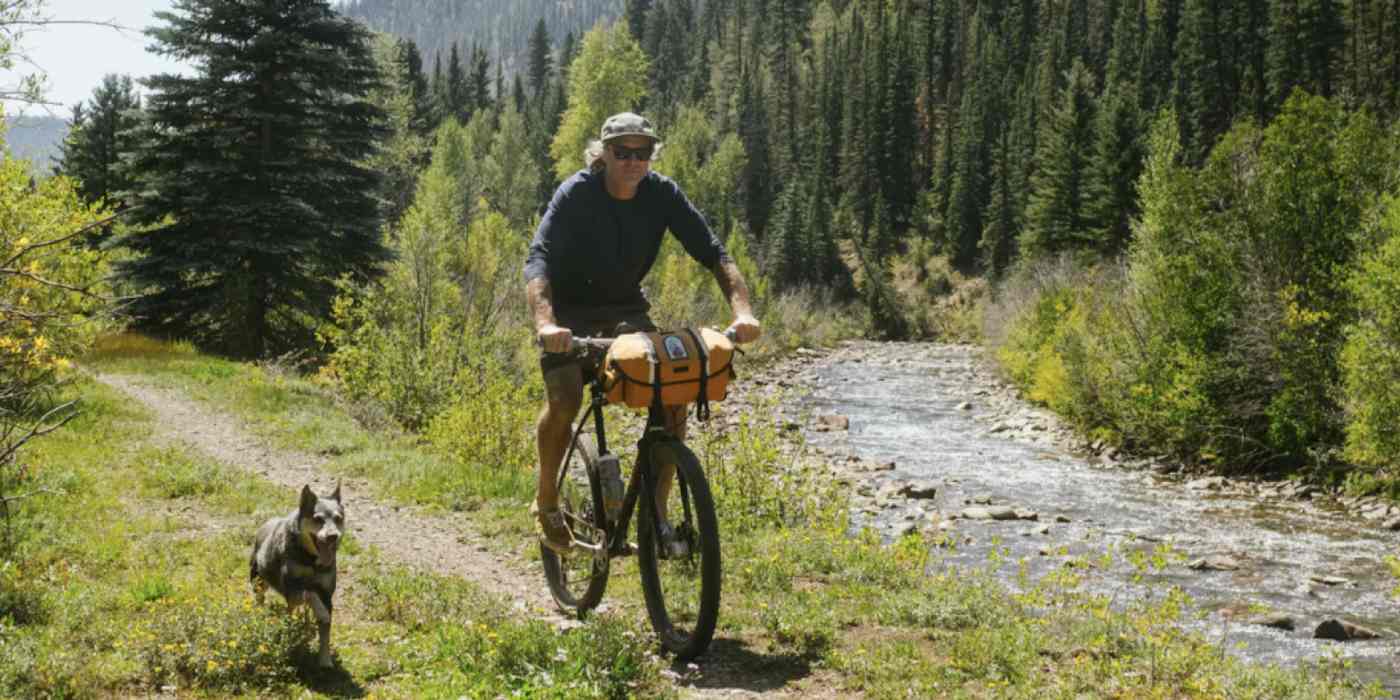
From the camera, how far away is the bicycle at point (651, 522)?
14.9 ft

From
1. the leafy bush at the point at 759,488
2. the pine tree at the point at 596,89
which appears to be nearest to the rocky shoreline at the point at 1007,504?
the leafy bush at the point at 759,488

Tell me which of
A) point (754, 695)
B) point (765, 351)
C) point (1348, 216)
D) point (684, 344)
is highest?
point (1348, 216)

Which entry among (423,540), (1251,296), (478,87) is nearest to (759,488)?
(423,540)

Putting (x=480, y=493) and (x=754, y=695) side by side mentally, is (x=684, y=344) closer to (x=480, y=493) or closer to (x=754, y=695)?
(x=754, y=695)

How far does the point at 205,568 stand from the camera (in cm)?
679

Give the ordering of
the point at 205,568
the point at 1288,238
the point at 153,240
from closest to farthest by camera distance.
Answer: the point at 205,568, the point at 1288,238, the point at 153,240

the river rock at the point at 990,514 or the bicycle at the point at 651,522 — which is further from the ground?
the bicycle at the point at 651,522

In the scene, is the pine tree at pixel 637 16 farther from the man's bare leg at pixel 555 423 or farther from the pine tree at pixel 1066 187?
the man's bare leg at pixel 555 423

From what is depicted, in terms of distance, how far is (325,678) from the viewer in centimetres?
486

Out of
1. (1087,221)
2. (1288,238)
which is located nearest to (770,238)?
(1087,221)

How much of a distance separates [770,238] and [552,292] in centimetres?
7619

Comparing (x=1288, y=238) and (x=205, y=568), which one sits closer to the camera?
(x=205, y=568)

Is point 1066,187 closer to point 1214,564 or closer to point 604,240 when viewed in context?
point 1214,564

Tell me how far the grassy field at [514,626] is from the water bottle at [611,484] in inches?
22.3
